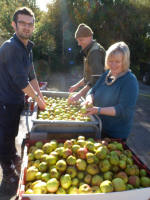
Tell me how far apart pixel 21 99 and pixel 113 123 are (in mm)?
1320

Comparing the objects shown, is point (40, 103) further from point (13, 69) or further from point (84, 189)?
point (84, 189)

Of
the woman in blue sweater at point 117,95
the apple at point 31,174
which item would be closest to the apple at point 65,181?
the apple at point 31,174

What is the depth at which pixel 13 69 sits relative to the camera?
2361 mm

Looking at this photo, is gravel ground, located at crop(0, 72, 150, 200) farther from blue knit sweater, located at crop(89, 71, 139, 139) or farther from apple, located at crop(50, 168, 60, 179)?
blue knit sweater, located at crop(89, 71, 139, 139)

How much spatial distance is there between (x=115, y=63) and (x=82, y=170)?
1.14m

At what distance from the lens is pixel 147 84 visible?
40.1 feet

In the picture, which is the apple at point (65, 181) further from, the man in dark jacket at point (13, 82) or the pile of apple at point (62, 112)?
the man in dark jacket at point (13, 82)

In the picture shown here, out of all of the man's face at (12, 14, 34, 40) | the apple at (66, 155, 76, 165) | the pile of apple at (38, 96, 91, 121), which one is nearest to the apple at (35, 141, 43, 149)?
the apple at (66, 155, 76, 165)

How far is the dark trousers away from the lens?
2.76m

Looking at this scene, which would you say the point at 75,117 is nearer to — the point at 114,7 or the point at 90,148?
the point at 90,148

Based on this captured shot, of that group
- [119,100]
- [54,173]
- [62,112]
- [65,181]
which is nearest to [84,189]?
[65,181]

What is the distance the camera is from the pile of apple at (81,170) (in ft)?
4.81

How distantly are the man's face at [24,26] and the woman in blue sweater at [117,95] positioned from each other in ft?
3.42

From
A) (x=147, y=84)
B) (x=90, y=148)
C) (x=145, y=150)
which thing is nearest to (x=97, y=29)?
(x=147, y=84)
